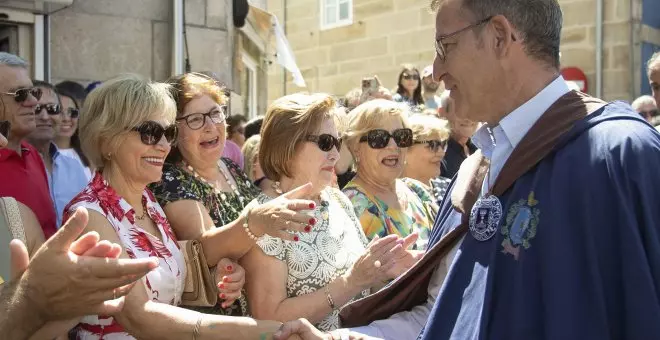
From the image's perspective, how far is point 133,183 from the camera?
3.39 m

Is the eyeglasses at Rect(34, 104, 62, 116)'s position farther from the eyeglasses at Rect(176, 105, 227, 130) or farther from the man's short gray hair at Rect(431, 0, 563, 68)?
the man's short gray hair at Rect(431, 0, 563, 68)

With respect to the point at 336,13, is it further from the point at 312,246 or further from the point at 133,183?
the point at 133,183

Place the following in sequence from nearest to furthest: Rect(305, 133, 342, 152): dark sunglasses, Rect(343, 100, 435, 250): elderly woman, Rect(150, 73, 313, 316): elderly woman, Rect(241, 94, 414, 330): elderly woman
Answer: Rect(241, 94, 414, 330): elderly woman → Rect(150, 73, 313, 316): elderly woman → Rect(305, 133, 342, 152): dark sunglasses → Rect(343, 100, 435, 250): elderly woman

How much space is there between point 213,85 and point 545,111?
6.83 feet

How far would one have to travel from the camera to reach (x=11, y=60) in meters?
4.42

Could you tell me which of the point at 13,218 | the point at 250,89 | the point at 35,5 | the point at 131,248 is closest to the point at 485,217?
the point at 131,248

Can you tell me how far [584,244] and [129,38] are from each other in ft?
19.1

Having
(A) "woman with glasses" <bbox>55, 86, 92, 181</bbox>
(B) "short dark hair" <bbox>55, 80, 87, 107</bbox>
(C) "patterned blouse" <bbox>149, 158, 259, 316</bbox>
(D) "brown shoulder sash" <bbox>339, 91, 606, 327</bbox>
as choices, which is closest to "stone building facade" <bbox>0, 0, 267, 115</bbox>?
(B) "short dark hair" <bbox>55, 80, 87, 107</bbox>

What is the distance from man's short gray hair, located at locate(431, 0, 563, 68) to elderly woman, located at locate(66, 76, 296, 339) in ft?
5.36

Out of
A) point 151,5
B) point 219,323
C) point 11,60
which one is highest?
point 151,5

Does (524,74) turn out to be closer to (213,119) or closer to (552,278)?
(552,278)

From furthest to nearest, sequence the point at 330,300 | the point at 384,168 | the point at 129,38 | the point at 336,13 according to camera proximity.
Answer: the point at 336,13 < the point at 129,38 < the point at 384,168 < the point at 330,300

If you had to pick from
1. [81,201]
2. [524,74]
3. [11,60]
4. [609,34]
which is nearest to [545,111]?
[524,74]

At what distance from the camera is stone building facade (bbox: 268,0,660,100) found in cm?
1200
